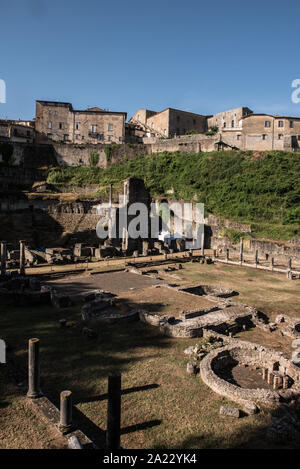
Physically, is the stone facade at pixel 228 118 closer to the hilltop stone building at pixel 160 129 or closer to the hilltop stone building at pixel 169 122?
the hilltop stone building at pixel 160 129

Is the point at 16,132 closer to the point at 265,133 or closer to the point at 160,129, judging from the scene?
the point at 160,129

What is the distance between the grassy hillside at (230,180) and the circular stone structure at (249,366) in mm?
25747

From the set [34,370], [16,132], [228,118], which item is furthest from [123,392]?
[228,118]

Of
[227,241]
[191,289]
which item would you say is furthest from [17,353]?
[227,241]

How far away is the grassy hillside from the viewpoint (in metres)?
37.8

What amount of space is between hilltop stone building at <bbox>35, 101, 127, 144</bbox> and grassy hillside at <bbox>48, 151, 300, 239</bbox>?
7582 millimetres

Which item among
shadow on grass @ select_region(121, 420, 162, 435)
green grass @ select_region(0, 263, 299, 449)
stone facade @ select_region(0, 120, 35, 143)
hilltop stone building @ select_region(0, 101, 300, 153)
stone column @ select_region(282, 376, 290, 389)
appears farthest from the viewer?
stone facade @ select_region(0, 120, 35, 143)

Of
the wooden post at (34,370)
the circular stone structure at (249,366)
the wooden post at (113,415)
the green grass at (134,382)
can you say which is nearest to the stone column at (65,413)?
the green grass at (134,382)

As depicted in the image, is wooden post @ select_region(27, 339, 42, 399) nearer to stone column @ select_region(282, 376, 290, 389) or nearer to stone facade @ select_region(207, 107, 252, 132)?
stone column @ select_region(282, 376, 290, 389)

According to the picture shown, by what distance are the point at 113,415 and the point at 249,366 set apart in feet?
19.4

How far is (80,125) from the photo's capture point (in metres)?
58.6

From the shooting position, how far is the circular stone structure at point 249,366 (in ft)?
26.2

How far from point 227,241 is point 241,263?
8.14 meters

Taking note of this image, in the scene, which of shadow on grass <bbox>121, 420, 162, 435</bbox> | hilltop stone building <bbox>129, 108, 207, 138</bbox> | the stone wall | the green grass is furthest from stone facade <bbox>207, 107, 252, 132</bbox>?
shadow on grass <bbox>121, 420, 162, 435</bbox>
